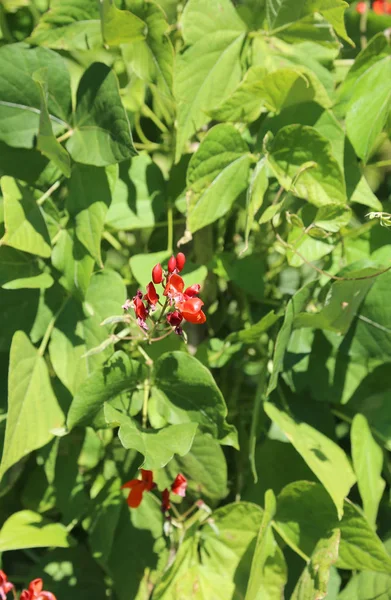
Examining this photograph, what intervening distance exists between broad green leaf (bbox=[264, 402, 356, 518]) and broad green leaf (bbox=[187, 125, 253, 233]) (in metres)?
0.19

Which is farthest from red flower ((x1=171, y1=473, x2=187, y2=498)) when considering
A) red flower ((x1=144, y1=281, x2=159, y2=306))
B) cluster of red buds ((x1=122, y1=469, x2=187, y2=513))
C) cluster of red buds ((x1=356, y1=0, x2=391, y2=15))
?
cluster of red buds ((x1=356, y1=0, x2=391, y2=15))

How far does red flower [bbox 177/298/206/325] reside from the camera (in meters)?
0.48

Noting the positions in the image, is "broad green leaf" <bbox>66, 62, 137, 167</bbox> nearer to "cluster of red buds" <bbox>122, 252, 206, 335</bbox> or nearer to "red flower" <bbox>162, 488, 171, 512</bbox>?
"cluster of red buds" <bbox>122, 252, 206, 335</bbox>

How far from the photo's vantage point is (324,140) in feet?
1.86

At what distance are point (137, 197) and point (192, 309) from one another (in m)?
0.22

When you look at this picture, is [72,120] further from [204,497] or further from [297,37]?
[204,497]

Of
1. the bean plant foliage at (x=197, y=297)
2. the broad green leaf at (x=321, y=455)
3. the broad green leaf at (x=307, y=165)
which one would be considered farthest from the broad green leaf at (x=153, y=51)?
the broad green leaf at (x=321, y=455)

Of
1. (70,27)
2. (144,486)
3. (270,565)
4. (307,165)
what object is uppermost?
(70,27)

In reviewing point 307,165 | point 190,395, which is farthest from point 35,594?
point 307,165

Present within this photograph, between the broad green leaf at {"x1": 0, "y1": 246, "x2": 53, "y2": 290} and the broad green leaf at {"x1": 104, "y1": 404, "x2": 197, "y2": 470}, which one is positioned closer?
the broad green leaf at {"x1": 104, "y1": 404, "x2": 197, "y2": 470}

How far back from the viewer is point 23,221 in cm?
57

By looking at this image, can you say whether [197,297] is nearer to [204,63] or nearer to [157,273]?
[157,273]

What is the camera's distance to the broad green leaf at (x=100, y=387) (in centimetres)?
53

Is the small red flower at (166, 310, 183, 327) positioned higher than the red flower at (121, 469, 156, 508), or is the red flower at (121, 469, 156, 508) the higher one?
the small red flower at (166, 310, 183, 327)
